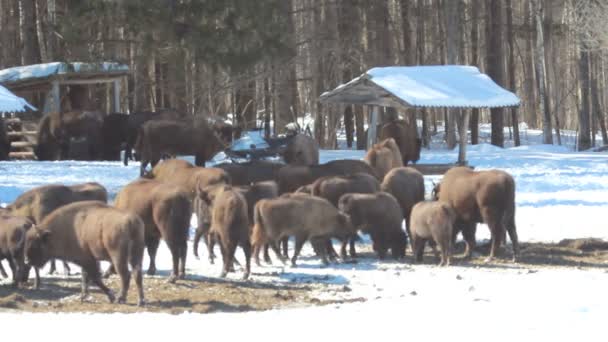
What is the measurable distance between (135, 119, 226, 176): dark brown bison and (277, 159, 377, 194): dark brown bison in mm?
6674

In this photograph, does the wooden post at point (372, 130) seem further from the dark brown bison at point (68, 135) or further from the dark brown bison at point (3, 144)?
the dark brown bison at point (3, 144)

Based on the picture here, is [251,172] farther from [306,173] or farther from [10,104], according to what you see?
[10,104]

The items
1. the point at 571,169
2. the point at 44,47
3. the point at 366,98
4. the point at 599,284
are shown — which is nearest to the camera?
the point at 599,284

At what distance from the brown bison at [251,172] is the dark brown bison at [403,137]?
379 inches

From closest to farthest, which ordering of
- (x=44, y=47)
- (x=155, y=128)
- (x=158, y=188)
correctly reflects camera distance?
(x=158, y=188)
(x=155, y=128)
(x=44, y=47)

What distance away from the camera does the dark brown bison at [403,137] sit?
1152 inches

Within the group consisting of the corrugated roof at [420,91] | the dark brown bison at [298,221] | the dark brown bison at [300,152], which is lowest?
the dark brown bison at [298,221]

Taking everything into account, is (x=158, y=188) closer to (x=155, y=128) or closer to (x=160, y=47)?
(x=155, y=128)

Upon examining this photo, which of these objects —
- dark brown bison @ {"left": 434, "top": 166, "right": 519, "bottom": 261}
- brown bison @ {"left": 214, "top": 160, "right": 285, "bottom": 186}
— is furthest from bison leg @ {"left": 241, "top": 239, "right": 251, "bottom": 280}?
brown bison @ {"left": 214, "top": 160, "right": 285, "bottom": 186}

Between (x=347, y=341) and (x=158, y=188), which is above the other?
(x=158, y=188)

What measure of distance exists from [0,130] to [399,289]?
21.2 meters

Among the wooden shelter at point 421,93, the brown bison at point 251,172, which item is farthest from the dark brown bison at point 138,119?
the brown bison at point 251,172

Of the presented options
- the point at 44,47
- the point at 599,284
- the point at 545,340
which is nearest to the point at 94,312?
the point at 545,340

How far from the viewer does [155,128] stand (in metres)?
26.1
